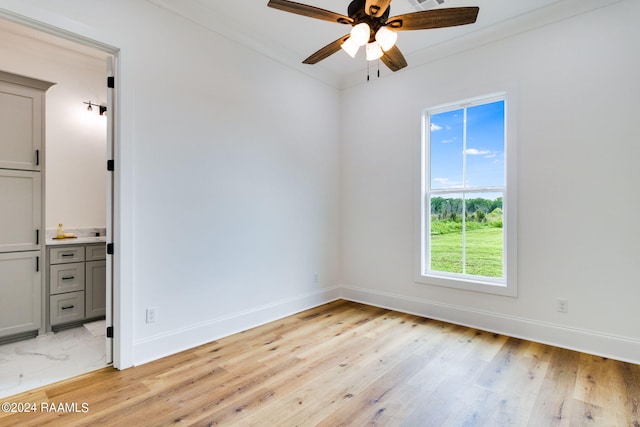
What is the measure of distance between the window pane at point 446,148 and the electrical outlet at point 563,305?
4.71ft

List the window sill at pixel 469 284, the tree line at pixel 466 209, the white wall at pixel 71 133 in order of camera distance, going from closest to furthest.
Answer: the window sill at pixel 469 284 → the tree line at pixel 466 209 → the white wall at pixel 71 133

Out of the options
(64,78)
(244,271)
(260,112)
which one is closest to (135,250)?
(244,271)

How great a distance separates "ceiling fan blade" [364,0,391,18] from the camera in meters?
1.80

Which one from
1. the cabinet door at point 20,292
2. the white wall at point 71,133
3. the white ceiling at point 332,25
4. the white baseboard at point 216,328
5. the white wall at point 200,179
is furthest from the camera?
the white wall at point 71,133

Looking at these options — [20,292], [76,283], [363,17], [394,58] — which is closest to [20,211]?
[20,292]

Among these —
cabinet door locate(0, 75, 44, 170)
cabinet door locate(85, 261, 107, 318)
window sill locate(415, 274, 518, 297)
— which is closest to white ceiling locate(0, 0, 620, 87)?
cabinet door locate(0, 75, 44, 170)

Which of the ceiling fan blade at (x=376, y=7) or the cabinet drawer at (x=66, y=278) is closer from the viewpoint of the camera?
the ceiling fan blade at (x=376, y=7)

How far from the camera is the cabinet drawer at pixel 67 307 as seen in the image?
3.26m

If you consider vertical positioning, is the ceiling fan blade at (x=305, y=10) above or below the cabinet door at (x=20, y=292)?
above

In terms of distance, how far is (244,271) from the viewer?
11.0ft

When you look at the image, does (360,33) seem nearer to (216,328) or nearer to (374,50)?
(374,50)

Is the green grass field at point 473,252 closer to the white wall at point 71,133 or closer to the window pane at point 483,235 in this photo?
the window pane at point 483,235

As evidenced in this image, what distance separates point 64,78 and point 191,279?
118 inches

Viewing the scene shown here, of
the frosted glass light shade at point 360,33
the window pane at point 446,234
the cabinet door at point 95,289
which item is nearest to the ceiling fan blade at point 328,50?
the frosted glass light shade at point 360,33
